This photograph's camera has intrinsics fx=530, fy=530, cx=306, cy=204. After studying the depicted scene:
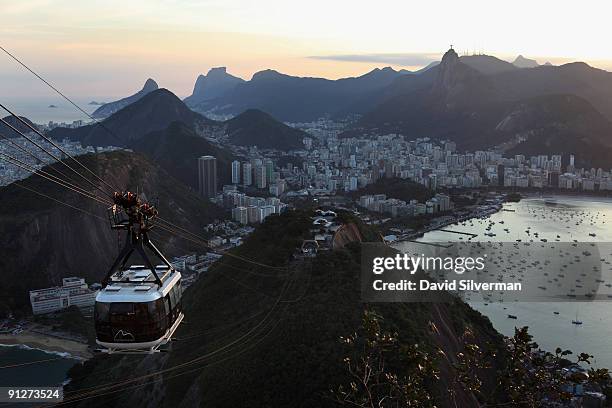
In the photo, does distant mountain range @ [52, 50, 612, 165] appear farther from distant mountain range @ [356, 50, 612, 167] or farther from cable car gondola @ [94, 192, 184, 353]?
cable car gondola @ [94, 192, 184, 353]

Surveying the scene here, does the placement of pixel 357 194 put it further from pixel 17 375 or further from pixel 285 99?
pixel 285 99

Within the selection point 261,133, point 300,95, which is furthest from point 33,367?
point 300,95

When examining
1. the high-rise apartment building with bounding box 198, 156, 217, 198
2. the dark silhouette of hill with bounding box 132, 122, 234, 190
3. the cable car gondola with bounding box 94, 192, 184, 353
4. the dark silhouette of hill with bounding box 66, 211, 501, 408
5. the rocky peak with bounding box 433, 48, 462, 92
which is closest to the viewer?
the cable car gondola with bounding box 94, 192, 184, 353

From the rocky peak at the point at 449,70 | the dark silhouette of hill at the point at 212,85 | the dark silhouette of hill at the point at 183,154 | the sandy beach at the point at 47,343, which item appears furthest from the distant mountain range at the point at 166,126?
the dark silhouette of hill at the point at 212,85

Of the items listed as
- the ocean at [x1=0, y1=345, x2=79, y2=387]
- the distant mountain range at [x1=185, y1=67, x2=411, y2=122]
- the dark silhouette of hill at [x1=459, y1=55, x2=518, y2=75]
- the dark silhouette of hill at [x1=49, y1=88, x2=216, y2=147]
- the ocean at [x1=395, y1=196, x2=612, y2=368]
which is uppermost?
the dark silhouette of hill at [x1=459, y1=55, x2=518, y2=75]

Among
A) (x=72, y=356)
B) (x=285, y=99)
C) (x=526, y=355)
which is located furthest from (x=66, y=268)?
(x=285, y=99)

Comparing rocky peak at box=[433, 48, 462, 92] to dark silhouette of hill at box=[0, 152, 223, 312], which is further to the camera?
rocky peak at box=[433, 48, 462, 92]

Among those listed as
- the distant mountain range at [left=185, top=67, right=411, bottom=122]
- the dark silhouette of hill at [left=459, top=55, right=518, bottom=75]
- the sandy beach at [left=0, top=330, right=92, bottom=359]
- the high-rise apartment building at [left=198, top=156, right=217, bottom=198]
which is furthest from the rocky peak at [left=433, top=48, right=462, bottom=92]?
the sandy beach at [left=0, top=330, right=92, bottom=359]
